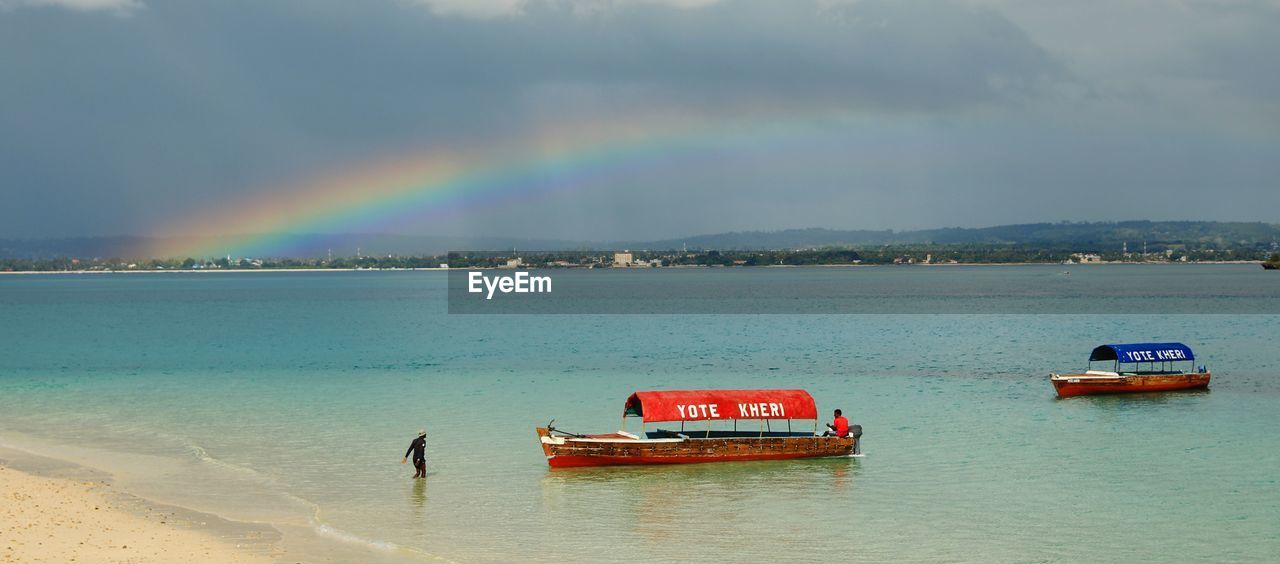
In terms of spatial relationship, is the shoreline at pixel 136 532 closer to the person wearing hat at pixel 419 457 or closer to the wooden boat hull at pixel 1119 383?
the person wearing hat at pixel 419 457

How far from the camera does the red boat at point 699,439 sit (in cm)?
3647

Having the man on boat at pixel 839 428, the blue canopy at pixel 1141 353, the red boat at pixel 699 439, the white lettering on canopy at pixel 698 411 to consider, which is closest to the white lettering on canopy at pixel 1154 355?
the blue canopy at pixel 1141 353

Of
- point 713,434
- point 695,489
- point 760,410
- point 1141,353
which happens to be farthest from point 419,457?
point 1141,353

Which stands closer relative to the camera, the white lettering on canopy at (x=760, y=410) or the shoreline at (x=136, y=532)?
the shoreline at (x=136, y=532)

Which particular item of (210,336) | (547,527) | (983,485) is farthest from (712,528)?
(210,336)

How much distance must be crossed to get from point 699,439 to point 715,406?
4.18 feet

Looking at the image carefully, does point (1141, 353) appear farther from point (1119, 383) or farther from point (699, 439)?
point (699, 439)

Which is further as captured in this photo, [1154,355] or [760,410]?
[1154,355]

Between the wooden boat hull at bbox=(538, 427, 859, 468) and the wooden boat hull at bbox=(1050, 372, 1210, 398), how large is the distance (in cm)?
2178

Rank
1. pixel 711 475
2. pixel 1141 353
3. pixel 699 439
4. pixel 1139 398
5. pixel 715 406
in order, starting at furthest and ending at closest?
pixel 1141 353, pixel 1139 398, pixel 715 406, pixel 699 439, pixel 711 475

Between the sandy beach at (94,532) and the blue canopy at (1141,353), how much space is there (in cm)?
4452

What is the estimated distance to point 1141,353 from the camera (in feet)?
190

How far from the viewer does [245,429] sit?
4672 cm

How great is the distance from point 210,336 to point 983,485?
304ft
